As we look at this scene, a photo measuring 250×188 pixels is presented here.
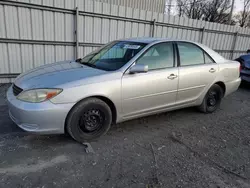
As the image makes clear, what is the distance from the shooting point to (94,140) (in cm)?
287

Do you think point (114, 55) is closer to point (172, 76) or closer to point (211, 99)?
point (172, 76)

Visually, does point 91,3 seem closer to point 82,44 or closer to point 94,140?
point 82,44

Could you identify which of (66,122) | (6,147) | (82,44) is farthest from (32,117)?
(82,44)

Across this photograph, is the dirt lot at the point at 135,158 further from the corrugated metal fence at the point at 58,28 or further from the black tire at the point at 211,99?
the corrugated metal fence at the point at 58,28

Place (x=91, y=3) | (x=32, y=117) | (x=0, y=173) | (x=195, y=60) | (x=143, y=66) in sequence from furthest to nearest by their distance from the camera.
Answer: (x=91, y=3) → (x=195, y=60) → (x=143, y=66) → (x=32, y=117) → (x=0, y=173)

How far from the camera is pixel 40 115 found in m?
2.36

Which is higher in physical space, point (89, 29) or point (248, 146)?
point (89, 29)

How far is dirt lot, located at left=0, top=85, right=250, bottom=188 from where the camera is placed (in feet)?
6.89

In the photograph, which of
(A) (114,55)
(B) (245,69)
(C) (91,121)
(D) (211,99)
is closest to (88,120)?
(C) (91,121)

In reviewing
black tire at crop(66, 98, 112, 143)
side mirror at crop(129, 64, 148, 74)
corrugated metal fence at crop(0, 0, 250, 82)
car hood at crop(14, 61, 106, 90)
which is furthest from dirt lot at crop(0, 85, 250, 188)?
corrugated metal fence at crop(0, 0, 250, 82)

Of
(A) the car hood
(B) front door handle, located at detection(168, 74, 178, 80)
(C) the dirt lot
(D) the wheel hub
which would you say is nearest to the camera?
(C) the dirt lot

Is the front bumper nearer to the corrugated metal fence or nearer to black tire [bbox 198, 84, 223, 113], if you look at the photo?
black tire [bbox 198, 84, 223, 113]

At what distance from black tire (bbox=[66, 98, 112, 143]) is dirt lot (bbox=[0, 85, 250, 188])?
6.0 inches

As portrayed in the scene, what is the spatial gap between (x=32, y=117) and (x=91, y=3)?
4802 millimetres
